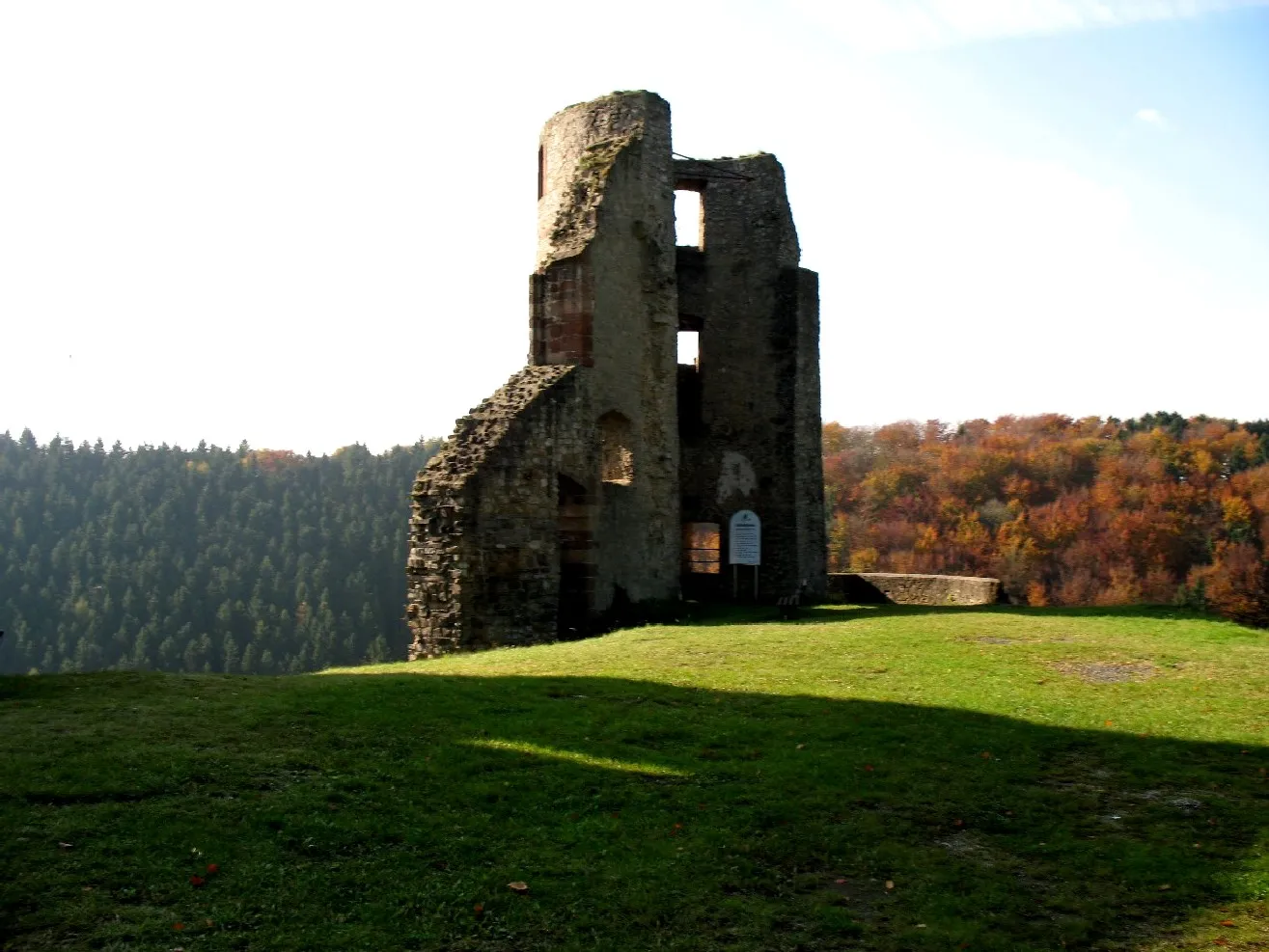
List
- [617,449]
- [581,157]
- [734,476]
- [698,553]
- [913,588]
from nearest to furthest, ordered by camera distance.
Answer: [617,449] → [581,157] → [734,476] → [913,588] → [698,553]

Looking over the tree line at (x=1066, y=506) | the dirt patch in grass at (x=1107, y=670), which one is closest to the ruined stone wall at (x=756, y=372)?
the dirt patch in grass at (x=1107, y=670)

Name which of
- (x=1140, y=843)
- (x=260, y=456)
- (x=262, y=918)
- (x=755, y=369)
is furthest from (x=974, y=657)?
(x=260, y=456)

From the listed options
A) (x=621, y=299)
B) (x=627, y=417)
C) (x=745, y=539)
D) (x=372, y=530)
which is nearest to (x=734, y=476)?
(x=745, y=539)

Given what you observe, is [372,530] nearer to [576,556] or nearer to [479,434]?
[576,556]

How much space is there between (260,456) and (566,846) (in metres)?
79.5

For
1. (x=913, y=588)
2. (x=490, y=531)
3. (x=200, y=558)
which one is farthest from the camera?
(x=200, y=558)

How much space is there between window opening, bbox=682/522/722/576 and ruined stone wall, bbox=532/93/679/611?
420 centimetres

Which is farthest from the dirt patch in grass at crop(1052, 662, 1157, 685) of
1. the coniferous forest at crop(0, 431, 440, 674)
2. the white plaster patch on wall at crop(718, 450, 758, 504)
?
the coniferous forest at crop(0, 431, 440, 674)

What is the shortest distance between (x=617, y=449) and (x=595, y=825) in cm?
1289

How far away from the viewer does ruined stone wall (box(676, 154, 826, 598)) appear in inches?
917

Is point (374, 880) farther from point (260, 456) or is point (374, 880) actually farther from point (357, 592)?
point (260, 456)

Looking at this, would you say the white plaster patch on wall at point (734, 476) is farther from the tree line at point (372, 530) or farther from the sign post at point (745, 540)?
the tree line at point (372, 530)

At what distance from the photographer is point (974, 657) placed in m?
12.4

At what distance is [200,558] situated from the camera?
69188mm
